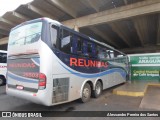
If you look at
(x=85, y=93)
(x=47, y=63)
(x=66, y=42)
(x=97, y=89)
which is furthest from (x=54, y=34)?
(x=97, y=89)

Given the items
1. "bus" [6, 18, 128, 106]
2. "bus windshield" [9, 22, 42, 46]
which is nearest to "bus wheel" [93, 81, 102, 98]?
"bus" [6, 18, 128, 106]

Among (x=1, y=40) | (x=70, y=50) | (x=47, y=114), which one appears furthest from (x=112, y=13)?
(x=1, y=40)

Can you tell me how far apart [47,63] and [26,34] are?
1.41m

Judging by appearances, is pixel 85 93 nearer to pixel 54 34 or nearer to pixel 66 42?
pixel 66 42

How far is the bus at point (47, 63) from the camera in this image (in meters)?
4.68

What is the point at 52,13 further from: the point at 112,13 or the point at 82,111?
the point at 82,111

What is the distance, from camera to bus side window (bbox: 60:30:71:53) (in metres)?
5.33

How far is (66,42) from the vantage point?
5.50 metres

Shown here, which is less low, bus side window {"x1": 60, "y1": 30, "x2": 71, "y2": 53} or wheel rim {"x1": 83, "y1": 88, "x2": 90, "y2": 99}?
bus side window {"x1": 60, "y1": 30, "x2": 71, "y2": 53}

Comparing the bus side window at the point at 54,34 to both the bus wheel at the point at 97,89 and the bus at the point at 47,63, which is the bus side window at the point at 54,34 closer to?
the bus at the point at 47,63

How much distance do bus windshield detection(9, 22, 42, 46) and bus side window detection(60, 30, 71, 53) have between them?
820mm

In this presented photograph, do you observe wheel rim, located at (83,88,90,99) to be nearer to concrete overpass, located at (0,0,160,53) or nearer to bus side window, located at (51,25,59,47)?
bus side window, located at (51,25,59,47)

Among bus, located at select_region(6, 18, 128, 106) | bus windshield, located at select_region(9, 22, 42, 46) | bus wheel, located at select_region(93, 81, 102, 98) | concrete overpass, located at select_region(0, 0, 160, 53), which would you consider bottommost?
bus wheel, located at select_region(93, 81, 102, 98)

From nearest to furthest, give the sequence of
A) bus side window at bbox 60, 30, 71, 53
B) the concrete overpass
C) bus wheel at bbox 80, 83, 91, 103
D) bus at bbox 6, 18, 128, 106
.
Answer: bus at bbox 6, 18, 128, 106
bus side window at bbox 60, 30, 71, 53
bus wheel at bbox 80, 83, 91, 103
the concrete overpass
